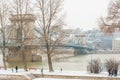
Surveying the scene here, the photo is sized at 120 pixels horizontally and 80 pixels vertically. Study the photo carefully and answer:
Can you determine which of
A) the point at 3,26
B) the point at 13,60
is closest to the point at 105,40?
the point at 13,60

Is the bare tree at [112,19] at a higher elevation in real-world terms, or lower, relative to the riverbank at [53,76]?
higher

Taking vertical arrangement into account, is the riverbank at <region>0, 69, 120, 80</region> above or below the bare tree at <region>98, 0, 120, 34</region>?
below

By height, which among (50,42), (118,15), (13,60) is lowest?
(13,60)

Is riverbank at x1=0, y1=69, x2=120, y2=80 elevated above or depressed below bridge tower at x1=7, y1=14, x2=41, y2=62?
below

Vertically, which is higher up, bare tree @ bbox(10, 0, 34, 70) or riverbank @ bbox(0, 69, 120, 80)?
bare tree @ bbox(10, 0, 34, 70)

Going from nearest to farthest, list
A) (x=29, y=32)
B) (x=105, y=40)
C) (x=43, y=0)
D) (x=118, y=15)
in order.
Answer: (x=118, y=15) → (x=43, y=0) → (x=29, y=32) → (x=105, y=40)

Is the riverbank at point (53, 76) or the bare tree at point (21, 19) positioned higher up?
the bare tree at point (21, 19)

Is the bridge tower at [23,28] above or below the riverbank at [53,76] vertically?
above

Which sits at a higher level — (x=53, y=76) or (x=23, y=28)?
(x=23, y=28)

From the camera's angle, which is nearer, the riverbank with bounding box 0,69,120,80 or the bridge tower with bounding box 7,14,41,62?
the riverbank with bounding box 0,69,120,80

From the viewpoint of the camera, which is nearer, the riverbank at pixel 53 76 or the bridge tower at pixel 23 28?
the riverbank at pixel 53 76

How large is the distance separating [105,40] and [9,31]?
105399mm

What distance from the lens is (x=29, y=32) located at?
104 feet

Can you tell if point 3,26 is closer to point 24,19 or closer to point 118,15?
point 24,19
